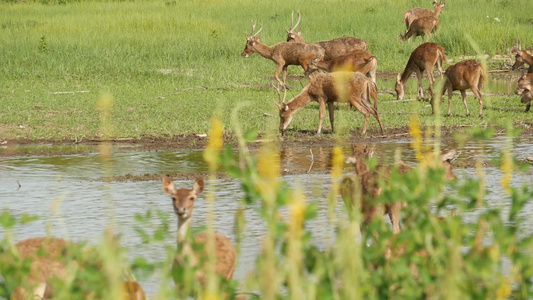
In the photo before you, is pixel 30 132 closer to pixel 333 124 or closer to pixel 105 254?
pixel 333 124

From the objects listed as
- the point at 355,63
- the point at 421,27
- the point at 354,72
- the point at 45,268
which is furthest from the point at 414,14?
the point at 45,268

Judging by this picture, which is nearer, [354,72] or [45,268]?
[45,268]

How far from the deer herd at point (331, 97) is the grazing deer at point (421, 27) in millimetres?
30

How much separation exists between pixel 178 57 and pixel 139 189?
1448 cm

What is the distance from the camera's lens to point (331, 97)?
15.8 metres

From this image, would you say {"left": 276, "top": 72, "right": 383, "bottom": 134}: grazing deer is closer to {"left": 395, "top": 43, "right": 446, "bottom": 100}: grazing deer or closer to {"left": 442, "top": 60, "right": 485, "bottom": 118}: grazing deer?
{"left": 442, "top": 60, "right": 485, "bottom": 118}: grazing deer

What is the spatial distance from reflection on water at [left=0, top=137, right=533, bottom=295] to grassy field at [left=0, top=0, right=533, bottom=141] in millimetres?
956

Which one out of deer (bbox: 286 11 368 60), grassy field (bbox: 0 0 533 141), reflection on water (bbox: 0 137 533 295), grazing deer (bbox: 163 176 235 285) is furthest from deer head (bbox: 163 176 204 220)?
deer (bbox: 286 11 368 60)

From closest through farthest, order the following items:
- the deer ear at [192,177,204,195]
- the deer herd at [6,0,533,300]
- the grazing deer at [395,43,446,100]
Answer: the deer herd at [6,0,533,300] → the deer ear at [192,177,204,195] → the grazing deer at [395,43,446,100]

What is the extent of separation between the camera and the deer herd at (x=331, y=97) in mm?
5664

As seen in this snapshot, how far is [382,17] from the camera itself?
3300cm

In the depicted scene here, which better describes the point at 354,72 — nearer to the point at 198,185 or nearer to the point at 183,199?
the point at 198,185

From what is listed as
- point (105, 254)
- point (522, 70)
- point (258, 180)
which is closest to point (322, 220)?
point (258, 180)

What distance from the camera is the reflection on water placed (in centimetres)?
890
